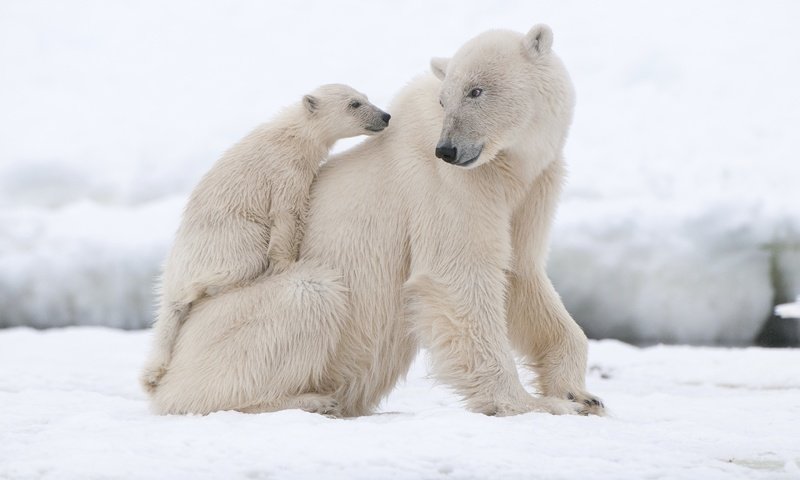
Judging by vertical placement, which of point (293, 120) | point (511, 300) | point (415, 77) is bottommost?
point (511, 300)

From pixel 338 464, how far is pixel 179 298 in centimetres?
183

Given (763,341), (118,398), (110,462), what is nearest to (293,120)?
(118,398)

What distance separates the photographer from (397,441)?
351 centimetres

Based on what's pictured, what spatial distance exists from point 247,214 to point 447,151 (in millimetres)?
1101

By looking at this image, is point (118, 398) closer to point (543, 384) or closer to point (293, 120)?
point (293, 120)

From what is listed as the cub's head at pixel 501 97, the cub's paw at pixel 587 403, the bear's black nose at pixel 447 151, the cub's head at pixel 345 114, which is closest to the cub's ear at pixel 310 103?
the cub's head at pixel 345 114

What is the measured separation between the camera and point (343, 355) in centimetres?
473

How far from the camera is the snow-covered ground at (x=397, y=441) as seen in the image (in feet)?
10.6

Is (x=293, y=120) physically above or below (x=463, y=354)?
above

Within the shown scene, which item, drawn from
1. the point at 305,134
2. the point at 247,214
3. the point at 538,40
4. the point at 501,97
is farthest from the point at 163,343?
the point at 538,40

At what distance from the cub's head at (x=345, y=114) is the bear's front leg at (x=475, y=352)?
0.94m

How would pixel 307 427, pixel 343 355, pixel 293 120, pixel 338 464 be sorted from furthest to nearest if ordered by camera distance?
pixel 293 120, pixel 343 355, pixel 307 427, pixel 338 464

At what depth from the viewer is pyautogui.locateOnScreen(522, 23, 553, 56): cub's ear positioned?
454 centimetres

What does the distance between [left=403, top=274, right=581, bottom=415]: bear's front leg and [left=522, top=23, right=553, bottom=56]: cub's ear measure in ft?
3.89
